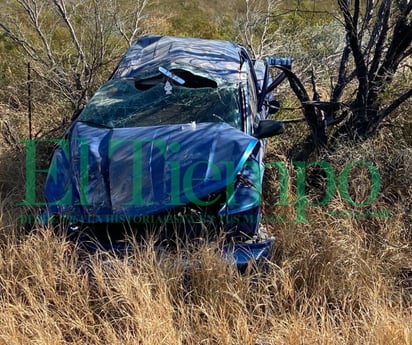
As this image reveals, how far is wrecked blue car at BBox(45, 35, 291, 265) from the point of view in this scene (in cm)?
335

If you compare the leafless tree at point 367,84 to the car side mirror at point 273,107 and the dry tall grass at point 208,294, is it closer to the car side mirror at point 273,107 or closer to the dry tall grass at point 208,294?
the car side mirror at point 273,107

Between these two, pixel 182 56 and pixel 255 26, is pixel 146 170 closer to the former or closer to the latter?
pixel 182 56

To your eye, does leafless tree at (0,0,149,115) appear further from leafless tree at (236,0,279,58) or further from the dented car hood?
the dented car hood

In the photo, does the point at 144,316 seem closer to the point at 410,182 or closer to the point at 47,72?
the point at 410,182

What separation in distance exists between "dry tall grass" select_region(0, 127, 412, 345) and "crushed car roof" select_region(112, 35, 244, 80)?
1.81 meters

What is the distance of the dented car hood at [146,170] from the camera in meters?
3.35

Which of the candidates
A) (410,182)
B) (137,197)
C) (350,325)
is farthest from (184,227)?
(410,182)

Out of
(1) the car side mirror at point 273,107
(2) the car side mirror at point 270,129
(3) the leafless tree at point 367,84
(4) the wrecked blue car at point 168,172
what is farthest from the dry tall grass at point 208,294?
(1) the car side mirror at point 273,107

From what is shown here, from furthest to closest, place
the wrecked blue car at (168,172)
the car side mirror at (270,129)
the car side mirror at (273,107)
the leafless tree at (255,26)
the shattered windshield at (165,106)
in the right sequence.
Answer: the leafless tree at (255,26) < the car side mirror at (273,107) < the shattered windshield at (165,106) < the car side mirror at (270,129) < the wrecked blue car at (168,172)

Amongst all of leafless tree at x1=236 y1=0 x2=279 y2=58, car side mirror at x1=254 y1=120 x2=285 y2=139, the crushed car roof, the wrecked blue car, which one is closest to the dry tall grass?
the wrecked blue car

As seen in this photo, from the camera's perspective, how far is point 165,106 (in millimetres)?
4227

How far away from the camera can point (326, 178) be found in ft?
15.2

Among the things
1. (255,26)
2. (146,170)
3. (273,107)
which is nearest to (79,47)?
(255,26)

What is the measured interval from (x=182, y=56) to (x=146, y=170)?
1837 millimetres
